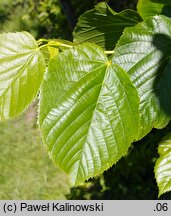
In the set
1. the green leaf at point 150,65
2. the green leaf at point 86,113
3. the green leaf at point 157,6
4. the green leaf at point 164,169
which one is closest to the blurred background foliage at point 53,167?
the green leaf at point 164,169

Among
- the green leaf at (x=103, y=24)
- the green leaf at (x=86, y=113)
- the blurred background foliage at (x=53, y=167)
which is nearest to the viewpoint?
the green leaf at (x=86, y=113)

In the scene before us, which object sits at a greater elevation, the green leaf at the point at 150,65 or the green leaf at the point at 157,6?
the green leaf at the point at 157,6

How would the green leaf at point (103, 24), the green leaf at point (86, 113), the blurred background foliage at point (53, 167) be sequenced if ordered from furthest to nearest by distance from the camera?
1. the blurred background foliage at point (53, 167)
2. the green leaf at point (103, 24)
3. the green leaf at point (86, 113)

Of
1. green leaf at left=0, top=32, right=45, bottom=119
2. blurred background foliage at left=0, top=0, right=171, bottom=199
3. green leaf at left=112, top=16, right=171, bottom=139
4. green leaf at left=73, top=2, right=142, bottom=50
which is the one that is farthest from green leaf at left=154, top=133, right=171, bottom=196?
blurred background foliage at left=0, top=0, right=171, bottom=199

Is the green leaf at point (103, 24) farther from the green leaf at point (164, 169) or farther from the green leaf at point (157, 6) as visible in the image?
the green leaf at point (164, 169)

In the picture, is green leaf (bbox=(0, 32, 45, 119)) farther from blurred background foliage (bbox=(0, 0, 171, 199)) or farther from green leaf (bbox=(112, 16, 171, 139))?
blurred background foliage (bbox=(0, 0, 171, 199))

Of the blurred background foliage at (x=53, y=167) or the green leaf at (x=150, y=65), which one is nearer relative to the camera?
the green leaf at (x=150, y=65)

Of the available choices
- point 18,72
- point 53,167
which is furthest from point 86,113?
point 53,167

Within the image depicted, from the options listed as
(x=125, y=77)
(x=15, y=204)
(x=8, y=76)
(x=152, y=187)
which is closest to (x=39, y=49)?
(x=8, y=76)
